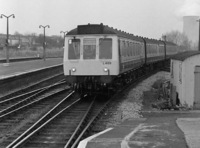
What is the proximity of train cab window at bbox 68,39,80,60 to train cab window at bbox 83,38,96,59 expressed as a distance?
0.92 feet

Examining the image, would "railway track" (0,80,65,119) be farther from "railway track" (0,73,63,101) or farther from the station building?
the station building

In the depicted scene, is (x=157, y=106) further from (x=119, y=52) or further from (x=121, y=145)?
(x=121, y=145)

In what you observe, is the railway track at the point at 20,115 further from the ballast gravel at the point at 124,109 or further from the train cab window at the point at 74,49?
the ballast gravel at the point at 124,109

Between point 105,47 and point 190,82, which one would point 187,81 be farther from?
point 105,47

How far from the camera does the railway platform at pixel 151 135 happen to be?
317 inches

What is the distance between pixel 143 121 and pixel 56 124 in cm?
289

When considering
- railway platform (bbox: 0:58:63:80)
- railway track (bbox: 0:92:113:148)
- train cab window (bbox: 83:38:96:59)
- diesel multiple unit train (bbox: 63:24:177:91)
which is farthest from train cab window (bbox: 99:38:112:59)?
railway platform (bbox: 0:58:63:80)

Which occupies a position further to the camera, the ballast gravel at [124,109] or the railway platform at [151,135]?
the ballast gravel at [124,109]

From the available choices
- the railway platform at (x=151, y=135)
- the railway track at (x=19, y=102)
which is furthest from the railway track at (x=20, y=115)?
the railway platform at (x=151, y=135)

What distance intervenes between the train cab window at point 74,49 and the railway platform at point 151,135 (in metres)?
5.09

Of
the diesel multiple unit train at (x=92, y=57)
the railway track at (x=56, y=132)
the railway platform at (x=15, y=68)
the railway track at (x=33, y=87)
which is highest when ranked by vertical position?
the diesel multiple unit train at (x=92, y=57)

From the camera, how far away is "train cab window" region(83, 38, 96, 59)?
1595cm

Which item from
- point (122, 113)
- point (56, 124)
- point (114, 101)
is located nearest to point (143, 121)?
point (122, 113)

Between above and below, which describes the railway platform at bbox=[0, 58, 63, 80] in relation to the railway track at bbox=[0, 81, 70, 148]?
above
